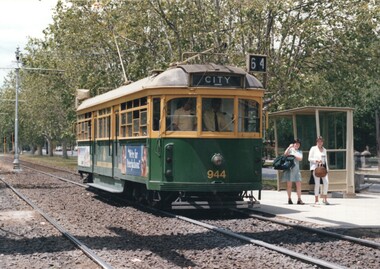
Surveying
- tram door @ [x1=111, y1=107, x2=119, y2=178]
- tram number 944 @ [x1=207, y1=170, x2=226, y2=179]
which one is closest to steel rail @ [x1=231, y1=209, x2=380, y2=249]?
tram number 944 @ [x1=207, y1=170, x2=226, y2=179]

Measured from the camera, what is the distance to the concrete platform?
1174cm

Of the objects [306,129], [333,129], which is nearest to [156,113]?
[333,129]

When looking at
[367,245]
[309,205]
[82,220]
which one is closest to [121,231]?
[82,220]

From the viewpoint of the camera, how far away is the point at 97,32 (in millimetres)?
26906

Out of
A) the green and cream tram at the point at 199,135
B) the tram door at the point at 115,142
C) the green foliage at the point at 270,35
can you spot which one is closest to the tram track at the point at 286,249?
the green and cream tram at the point at 199,135

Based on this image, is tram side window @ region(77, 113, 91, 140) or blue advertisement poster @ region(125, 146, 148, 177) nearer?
blue advertisement poster @ region(125, 146, 148, 177)

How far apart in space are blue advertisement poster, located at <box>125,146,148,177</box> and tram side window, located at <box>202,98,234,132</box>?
4.96 feet

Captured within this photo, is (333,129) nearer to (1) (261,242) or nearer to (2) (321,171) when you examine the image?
(2) (321,171)

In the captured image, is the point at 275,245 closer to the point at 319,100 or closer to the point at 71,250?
the point at 71,250

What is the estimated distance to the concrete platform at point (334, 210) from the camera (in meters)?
11.7

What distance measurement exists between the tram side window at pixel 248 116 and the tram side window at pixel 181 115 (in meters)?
1.02

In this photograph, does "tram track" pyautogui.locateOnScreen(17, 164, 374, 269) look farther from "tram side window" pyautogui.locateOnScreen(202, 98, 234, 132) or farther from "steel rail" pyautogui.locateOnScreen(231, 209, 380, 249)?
"tram side window" pyautogui.locateOnScreen(202, 98, 234, 132)

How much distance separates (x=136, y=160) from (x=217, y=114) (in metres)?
2.21

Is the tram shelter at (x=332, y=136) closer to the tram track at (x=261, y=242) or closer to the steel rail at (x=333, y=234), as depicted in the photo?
the tram track at (x=261, y=242)
